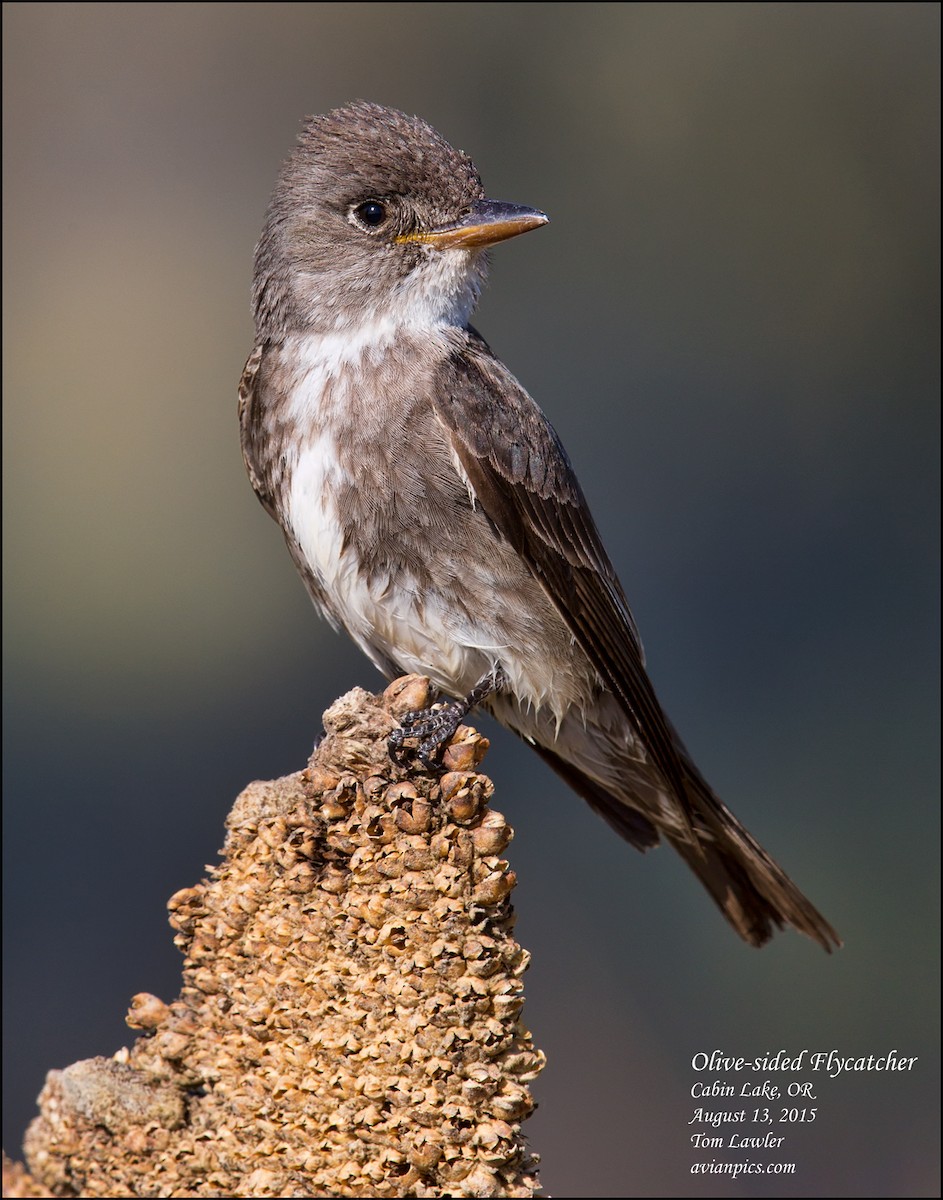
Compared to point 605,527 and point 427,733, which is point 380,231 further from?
point 605,527

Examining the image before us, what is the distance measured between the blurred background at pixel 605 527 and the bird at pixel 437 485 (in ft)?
6.95

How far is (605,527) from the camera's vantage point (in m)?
6.16

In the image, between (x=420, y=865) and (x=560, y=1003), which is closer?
(x=420, y=865)

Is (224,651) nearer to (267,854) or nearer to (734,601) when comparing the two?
(734,601)

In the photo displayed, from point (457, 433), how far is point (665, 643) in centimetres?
321

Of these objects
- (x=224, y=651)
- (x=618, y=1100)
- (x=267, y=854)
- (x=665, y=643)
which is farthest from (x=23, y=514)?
(x=267, y=854)

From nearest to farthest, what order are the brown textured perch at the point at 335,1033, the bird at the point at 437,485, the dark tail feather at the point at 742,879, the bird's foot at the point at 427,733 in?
1. the brown textured perch at the point at 335,1033
2. the bird's foot at the point at 427,733
3. the bird at the point at 437,485
4. the dark tail feather at the point at 742,879

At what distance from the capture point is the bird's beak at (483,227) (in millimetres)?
3119

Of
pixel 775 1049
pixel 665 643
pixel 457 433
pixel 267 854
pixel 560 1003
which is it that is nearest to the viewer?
pixel 267 854

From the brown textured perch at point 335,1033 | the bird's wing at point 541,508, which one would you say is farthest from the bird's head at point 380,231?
the brown textured perch at point 335,1033

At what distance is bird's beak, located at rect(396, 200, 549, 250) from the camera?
3119 mm

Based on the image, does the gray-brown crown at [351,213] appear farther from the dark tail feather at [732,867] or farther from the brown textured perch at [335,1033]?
the brown textured perch at [335,1033]

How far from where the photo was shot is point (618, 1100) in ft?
17.3

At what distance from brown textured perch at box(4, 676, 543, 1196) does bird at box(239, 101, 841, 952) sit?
105 cm
